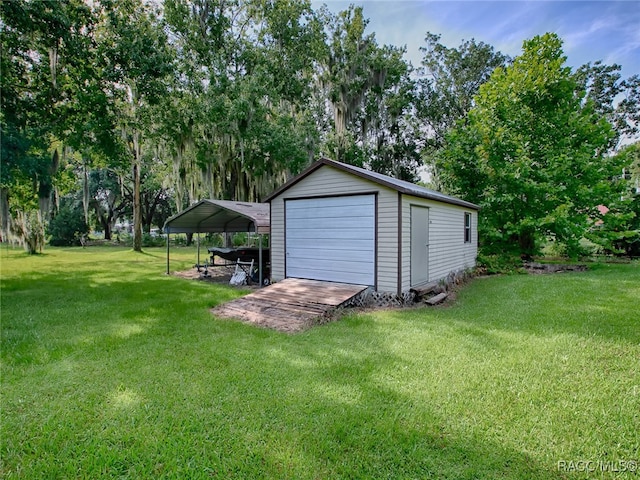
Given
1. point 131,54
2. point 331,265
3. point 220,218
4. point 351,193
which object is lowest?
point 331,265

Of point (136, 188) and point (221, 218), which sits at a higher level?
point (136, 188)

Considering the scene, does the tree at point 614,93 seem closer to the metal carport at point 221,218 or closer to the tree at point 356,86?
the tree at point 356,86

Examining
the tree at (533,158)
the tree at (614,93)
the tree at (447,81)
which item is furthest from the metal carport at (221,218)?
the tree at (614,93)

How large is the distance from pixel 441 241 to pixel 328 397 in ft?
21.9

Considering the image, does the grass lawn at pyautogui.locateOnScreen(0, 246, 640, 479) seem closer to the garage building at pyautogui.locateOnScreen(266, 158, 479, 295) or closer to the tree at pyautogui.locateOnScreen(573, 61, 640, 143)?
the garage building at pyautogui.locateOnScreen(266, 158, 479, 295)

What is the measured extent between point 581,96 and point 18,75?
1918 centimetres

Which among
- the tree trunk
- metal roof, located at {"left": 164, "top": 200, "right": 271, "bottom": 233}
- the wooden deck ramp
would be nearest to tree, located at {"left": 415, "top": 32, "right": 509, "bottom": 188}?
metal roof, located at {"left": 164, "top": 200, "right": 271, "bottom": 233}

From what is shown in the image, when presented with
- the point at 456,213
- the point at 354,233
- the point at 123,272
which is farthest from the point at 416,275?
the point at 123,272

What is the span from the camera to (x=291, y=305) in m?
6.46

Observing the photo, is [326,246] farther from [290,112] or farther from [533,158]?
[290,112]

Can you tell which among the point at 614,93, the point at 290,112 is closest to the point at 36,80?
the point at 290,112

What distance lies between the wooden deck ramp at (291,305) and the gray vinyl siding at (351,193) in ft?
2.16

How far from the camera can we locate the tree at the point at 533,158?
11906mm

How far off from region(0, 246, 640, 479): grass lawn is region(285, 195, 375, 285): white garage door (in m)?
1.63
